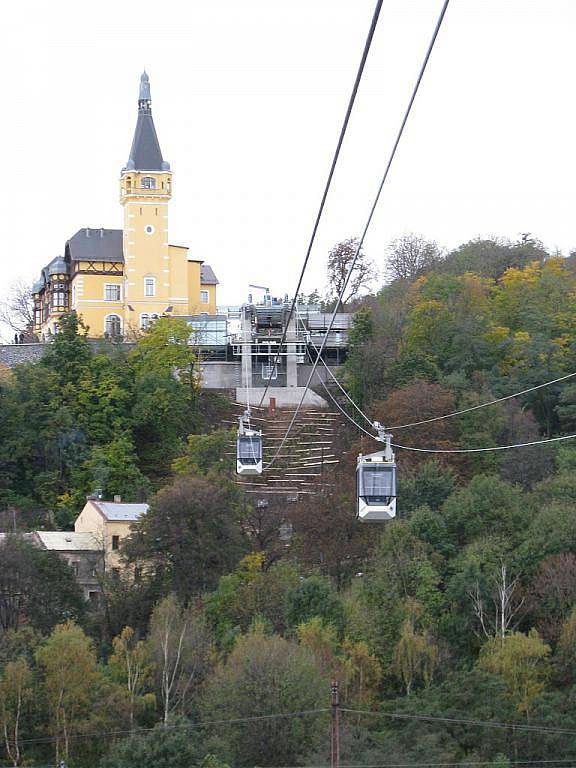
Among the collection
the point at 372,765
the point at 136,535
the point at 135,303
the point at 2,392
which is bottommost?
the point at 372,765

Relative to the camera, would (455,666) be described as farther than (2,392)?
No

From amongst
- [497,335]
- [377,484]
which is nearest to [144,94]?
[497,335]

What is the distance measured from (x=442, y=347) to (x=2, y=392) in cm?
1790

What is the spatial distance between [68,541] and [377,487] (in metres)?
25.1

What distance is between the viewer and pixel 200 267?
8644 centimetres

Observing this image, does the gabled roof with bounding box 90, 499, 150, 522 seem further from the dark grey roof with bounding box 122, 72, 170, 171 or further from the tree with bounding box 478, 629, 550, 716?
the dark grey roof with bounding box 122, 72, 170, 171

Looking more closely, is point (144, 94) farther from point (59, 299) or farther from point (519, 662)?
point (519, 662)

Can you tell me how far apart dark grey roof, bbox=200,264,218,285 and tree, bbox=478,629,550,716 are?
43252 mm

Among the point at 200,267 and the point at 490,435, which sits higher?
the point at 200,267

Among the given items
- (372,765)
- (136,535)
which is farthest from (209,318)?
(372,765)

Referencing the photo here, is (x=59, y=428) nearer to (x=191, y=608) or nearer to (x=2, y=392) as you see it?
(x=2, y=392)

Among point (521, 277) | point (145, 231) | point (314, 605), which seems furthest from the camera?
point (145, 231)

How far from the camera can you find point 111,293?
8356cm

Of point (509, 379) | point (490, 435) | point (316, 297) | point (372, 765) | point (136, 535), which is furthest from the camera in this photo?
point (316, 297)
